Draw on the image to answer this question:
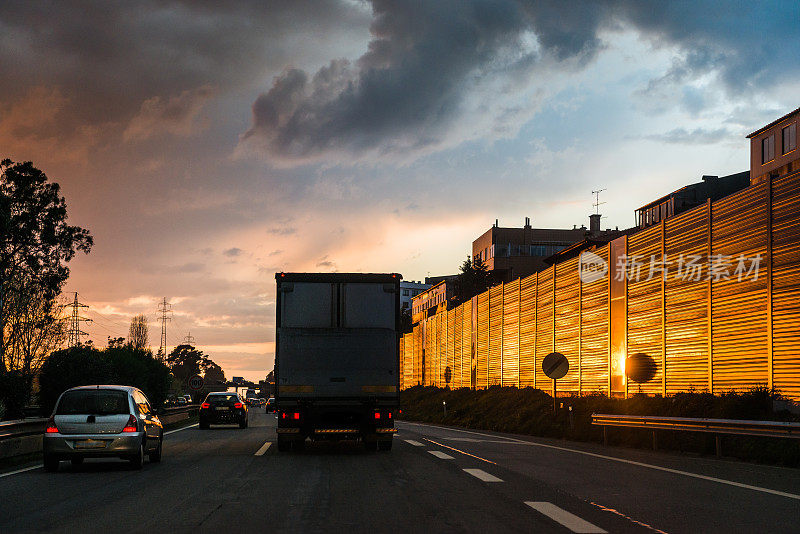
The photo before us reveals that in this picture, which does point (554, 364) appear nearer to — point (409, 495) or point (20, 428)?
point (20, 428)

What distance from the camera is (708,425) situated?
61.1ft

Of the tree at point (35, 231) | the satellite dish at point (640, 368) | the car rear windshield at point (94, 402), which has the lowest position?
the car rear windshield at point (94, 402)

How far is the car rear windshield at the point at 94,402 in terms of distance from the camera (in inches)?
617

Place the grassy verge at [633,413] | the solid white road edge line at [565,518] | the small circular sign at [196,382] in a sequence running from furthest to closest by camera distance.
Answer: the small circular sign at [196,382] → the grassy verge at [633,413] → the solid white road edge line at [565,518]

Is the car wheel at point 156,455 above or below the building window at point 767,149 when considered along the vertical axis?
below

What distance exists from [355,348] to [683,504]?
10121mm

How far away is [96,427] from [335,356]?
5.62 metres

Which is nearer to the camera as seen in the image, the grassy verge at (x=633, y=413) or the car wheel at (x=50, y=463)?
the car wheel at (x=50, y=463)

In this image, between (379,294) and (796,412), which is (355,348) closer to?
(379,294)

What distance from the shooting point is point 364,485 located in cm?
1266

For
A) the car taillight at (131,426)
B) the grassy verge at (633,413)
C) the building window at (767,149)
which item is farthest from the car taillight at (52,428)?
the building window at (767,149)

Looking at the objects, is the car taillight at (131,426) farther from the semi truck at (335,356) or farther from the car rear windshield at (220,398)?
the car rear windshield at (220,398)

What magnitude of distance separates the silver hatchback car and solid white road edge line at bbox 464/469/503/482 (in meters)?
5.98

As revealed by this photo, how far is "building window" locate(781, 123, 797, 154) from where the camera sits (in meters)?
61.5
